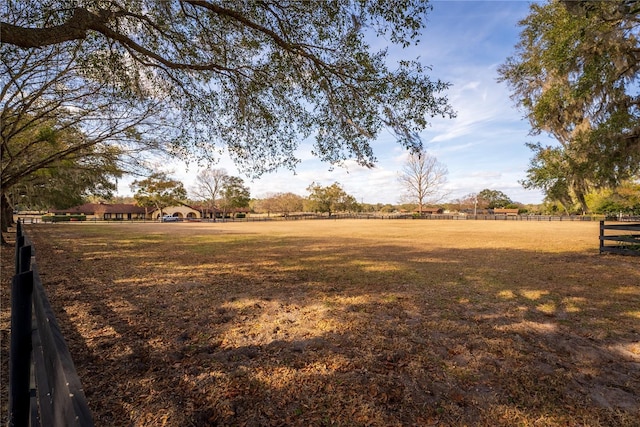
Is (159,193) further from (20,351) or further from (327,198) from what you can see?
(20,351)

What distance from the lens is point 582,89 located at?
1081cm

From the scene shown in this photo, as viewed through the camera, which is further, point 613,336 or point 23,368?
point 613,336

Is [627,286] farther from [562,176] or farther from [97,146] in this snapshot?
[97,146]

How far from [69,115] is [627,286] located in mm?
19561

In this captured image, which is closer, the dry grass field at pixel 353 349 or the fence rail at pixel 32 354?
the fence rail at pixel 32 354

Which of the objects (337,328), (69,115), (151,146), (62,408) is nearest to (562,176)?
(337,328)

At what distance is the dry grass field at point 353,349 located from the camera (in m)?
3.23

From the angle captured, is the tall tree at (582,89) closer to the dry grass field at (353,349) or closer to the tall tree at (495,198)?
the dry grass field at (353,349)

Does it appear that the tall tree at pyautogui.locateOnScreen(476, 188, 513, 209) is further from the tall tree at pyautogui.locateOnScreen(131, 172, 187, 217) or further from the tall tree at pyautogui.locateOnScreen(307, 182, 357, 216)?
the tall tree at pyautogui.locateOnScreen(131, 172, 187, 217)

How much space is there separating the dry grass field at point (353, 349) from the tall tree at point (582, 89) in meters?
5.19

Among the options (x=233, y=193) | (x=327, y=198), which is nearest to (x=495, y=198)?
(x=327, y=198)

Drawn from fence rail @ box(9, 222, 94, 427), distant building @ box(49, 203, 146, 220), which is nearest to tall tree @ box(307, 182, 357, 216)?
distant building @ box(49, 203, 146, 220)

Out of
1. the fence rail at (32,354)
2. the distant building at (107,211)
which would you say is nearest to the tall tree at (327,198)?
the distant building at (107,211)

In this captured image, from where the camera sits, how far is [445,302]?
6816 mm
